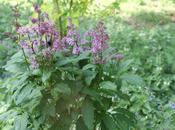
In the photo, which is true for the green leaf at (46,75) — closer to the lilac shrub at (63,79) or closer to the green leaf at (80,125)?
the lilac shrub at (63,79)

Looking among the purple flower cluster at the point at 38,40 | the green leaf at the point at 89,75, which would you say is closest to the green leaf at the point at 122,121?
the green leaf at the point at 89,75

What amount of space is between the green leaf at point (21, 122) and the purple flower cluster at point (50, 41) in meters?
0.40

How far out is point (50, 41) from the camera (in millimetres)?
3467

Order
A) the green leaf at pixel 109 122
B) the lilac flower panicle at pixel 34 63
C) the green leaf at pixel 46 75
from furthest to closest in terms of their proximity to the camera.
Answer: the green leaf at pixel 109 122, the lilac flower panicle at pixel 34 63, the green leaf at pixel 46 75

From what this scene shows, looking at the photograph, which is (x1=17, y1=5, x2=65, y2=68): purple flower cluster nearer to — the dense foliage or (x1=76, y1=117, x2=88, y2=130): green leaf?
the dense foliage

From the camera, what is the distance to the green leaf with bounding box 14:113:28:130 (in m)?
3.33

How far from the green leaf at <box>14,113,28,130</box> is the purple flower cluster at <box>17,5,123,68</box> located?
0.40 metres

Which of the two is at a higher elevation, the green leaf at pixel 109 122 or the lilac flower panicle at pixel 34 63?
the lilac flower panicle at pixel 34 63

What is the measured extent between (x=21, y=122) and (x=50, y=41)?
0.64 metres

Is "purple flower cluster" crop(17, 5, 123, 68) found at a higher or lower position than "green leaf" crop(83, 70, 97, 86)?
higher

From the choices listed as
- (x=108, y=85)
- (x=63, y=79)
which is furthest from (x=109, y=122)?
(x=63, y=79)

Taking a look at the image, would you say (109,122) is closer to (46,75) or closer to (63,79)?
(63,79)

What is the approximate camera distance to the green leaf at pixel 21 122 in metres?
3.33

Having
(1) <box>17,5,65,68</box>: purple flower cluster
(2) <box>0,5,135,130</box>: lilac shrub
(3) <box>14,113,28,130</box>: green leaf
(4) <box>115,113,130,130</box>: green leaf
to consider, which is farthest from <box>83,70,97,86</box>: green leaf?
(3) <box>14,113,28,130</box>: green leaf
